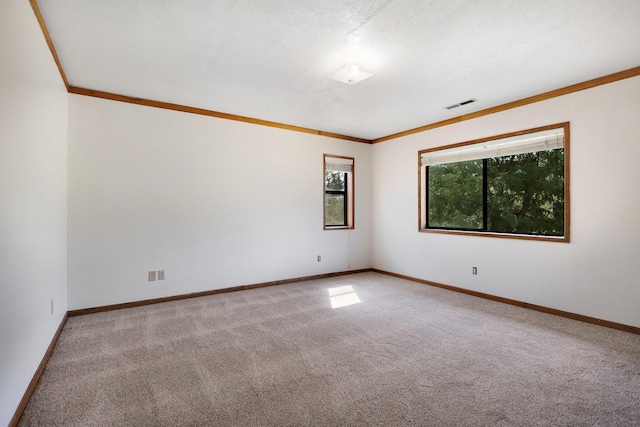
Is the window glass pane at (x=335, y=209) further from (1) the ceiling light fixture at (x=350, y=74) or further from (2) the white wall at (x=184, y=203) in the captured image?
(1) the ceiling light fixture at (x=350, y=74)

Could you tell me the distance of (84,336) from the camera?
2889 millimetres

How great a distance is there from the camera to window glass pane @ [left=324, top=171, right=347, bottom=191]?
18.5 feet

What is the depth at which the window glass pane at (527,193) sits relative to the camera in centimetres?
374

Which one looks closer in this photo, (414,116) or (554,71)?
(554,71)

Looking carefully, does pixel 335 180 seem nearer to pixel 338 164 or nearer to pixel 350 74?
pixel 338 164

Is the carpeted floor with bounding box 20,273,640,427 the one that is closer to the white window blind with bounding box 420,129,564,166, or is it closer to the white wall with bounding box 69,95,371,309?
the white wall with bounding box 69,95,371,309

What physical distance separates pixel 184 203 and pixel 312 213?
204cm

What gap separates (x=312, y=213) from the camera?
17.4ft

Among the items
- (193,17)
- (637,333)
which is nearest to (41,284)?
(193,17)

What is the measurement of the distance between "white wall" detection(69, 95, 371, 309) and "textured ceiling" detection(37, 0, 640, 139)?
478 millimetres

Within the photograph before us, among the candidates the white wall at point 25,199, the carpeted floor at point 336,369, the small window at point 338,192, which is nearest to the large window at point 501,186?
the carpeted floor at point 336,369

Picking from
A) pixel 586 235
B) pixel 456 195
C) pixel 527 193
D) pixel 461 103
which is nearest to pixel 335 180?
pixel 456 195

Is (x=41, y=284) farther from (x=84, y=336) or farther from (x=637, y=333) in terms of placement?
(x=637, y=333)

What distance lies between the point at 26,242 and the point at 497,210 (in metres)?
4.92
